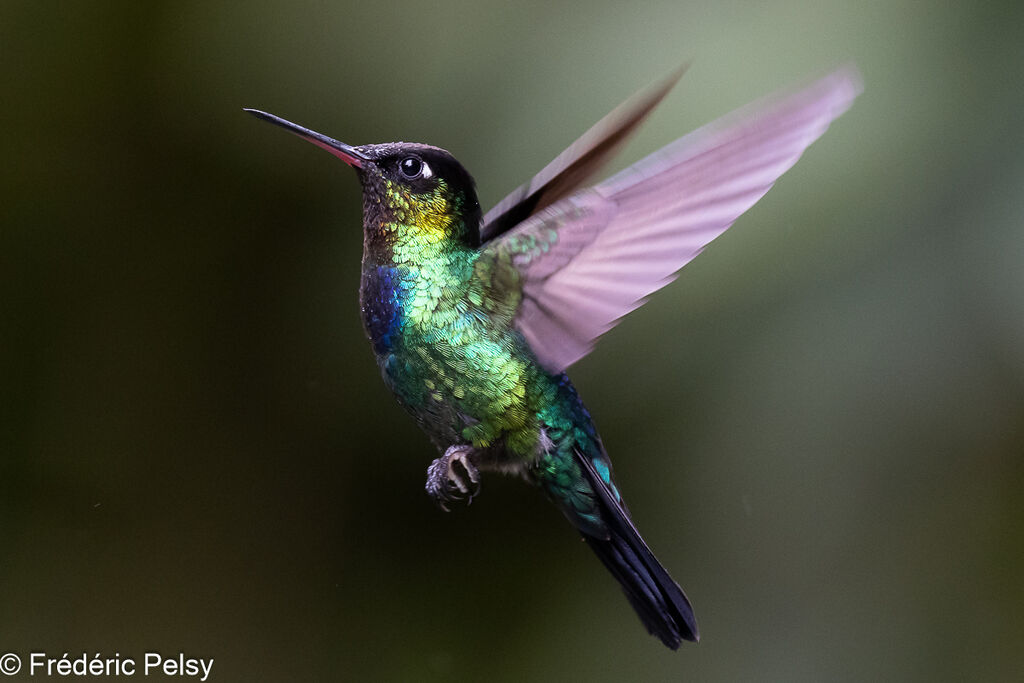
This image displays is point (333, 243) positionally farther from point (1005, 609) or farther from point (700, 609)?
point (1005, 609)

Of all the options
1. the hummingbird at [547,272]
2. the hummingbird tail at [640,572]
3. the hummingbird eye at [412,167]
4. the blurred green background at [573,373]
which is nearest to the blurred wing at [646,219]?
the hummingbird at [547,272]

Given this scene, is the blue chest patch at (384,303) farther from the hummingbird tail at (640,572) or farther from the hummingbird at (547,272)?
the hummingbird tail at (640,572)

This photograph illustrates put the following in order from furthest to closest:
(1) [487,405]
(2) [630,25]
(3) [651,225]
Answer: (2) [630,25], (1) [487,405], (3) [651,225]

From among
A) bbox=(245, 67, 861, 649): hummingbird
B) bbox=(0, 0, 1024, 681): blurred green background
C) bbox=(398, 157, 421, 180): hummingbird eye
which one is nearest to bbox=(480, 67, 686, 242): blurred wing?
bbox=(245, 67, 861, 649): hummingbird

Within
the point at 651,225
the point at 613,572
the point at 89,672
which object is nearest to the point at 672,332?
the point at 613,572

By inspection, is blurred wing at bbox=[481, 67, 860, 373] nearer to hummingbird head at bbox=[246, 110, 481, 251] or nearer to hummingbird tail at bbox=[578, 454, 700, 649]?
hummingbird head at bbox=[246, 110, 481, 251]
